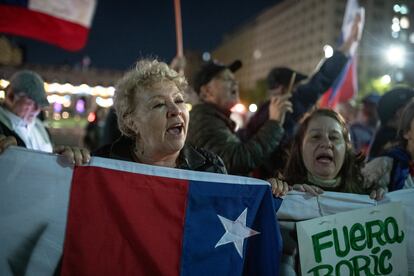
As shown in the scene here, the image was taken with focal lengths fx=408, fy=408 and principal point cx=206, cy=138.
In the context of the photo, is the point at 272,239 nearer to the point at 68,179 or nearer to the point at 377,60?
the point at 68,179

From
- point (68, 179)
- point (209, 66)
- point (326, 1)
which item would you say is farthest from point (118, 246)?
point (326, 1)

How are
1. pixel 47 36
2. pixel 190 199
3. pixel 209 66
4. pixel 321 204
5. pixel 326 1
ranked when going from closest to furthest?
pixel 190 199 → pixel 321 204 → pixel 209 66 → pixel 47 36 → pixel 326 1

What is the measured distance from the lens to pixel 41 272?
213cm

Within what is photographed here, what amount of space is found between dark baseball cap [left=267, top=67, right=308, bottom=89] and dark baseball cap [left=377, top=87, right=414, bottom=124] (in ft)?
2.84

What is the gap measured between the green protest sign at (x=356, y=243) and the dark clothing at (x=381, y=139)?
1.59m

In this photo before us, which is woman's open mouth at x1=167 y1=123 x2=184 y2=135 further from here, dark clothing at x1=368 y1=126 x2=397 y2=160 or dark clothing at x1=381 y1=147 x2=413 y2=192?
dark clothing at x1=368 y1=126 x2=397 y2=160

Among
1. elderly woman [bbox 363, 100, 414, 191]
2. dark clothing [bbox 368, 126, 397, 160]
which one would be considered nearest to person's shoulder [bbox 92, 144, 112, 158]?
elderly woman [bbox 363, 100, 414, 191]

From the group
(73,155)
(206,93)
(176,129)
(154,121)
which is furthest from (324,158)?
(73,155)

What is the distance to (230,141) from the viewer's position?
332 centimetres

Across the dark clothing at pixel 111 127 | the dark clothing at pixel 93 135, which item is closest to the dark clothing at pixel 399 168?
the dark clothing at pixel 111 127

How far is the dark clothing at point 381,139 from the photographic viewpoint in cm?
403

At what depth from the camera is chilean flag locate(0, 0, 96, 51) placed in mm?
4480

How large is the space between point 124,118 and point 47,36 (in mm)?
2865

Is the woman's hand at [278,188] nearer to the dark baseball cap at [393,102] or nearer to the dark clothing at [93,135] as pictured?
the dark baseball cap at [393,102]
